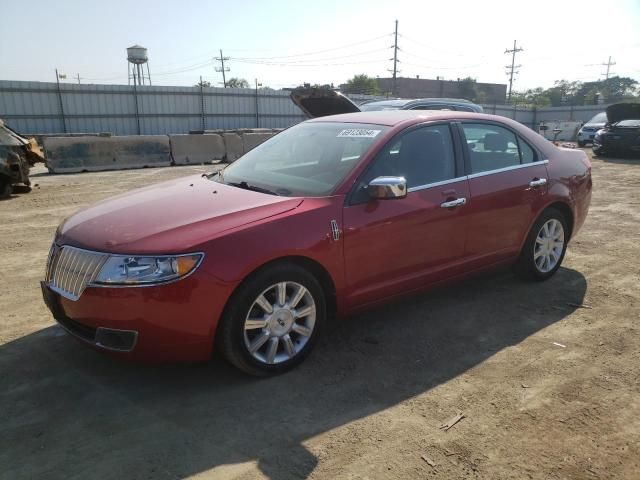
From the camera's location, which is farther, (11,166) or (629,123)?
(629,123)

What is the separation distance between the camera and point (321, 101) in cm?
1059

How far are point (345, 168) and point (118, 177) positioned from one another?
10819mm

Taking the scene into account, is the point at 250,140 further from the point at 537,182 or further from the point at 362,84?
the point at 362,84

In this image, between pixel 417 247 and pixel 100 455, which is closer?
pixel 100 455

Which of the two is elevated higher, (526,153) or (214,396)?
(526,153)

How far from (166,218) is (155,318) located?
0.68 meters

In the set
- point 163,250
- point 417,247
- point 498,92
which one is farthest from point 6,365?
point 498,92

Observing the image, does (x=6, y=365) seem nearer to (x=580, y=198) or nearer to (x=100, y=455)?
(x=100, y=455)

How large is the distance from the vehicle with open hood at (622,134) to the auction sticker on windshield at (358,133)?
16746mm

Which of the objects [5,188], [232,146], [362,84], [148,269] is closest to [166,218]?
[148,269]

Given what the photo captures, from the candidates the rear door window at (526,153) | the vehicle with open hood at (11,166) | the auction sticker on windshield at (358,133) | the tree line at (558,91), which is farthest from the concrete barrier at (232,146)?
the tree line at (558,91)

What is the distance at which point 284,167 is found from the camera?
162 inches

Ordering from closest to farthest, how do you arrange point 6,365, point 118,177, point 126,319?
point 126,319
point 6,365
point 118,177

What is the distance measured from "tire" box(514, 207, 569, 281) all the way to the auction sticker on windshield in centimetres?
191
